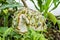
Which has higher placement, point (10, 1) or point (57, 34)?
point (10, 1)

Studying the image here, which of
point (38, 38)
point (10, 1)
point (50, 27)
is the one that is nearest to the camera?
point (38, 38)

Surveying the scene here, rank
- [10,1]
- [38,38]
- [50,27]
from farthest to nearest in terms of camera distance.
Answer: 1. [50,27]
2. [10,1]
3. [38,38]

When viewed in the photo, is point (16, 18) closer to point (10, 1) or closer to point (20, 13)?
point (20, 13)

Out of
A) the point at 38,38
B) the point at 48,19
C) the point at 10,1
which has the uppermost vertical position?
the point at 10,1

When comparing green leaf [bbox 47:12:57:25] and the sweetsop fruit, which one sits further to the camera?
green leaf [bbox 47:12:57:25]

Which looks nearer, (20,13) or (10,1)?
(20,13)

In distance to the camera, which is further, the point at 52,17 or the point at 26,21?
the point at 52,17

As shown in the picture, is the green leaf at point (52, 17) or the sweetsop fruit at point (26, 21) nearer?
the sweetsop fruit at point (26, 21)

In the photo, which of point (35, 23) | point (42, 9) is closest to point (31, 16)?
point (35, 23)
